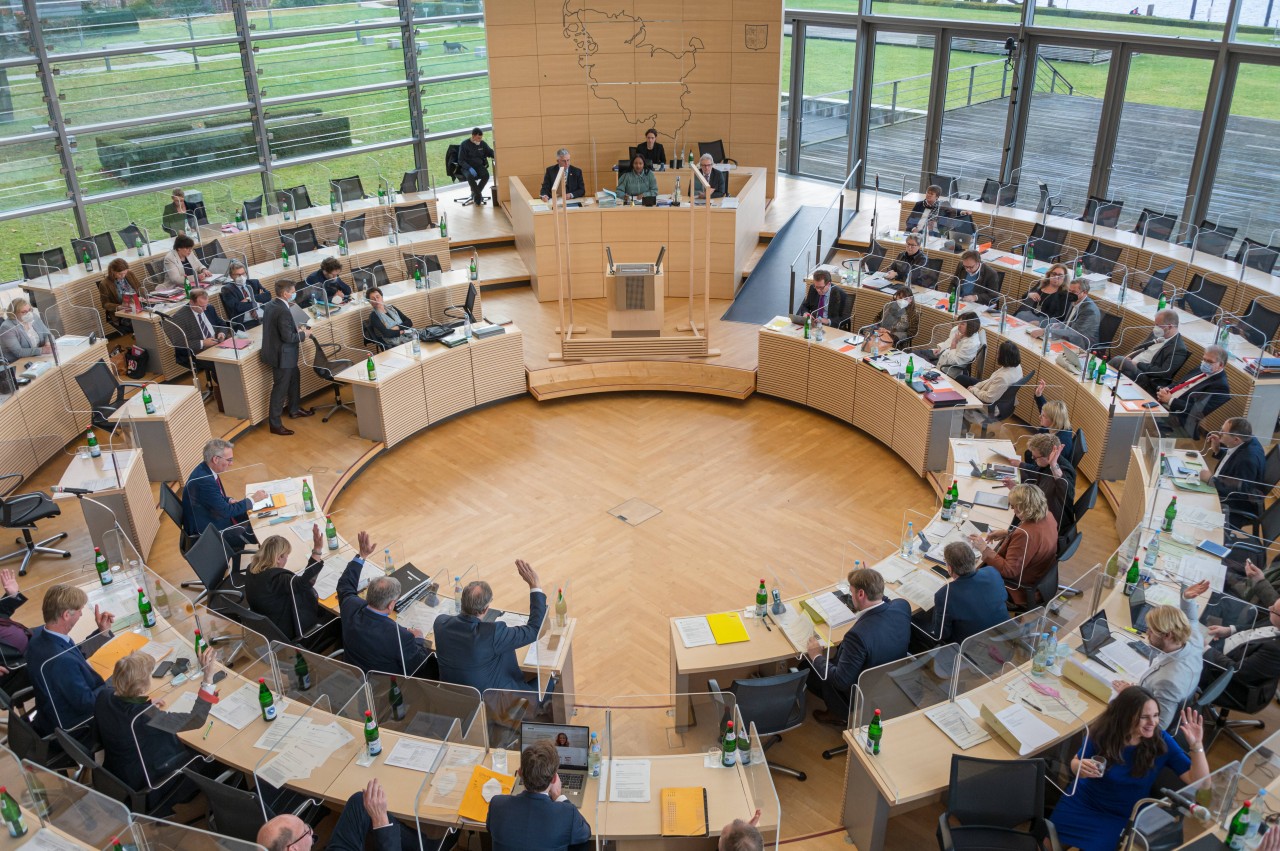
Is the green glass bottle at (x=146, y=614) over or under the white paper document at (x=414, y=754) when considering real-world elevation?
over

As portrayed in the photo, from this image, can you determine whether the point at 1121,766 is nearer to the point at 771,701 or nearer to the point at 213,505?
the point at 771,701

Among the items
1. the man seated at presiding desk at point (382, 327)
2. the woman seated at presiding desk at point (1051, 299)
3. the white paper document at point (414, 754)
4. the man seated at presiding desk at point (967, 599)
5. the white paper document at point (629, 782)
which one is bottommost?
the white paper document at point (414, 754)

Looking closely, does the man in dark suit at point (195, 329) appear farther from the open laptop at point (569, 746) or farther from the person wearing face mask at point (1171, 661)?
the person wearing face mask at point (1171, 661)

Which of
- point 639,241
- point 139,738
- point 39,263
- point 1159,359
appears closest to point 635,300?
point 639,241

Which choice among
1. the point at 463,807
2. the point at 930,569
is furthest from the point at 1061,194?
the point at 463,807

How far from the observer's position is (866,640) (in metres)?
6.20

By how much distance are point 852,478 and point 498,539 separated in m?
3.74

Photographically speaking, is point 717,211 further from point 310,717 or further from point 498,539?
point 310,717

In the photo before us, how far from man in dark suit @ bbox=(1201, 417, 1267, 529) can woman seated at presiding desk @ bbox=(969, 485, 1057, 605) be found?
71.8 inches

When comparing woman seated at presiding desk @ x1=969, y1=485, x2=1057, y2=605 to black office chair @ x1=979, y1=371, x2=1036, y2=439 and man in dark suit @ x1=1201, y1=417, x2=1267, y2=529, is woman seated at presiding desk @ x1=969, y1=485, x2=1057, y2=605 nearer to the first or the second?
man in dark suit @ x1=1201, y1=417, x2=1267, y2=529

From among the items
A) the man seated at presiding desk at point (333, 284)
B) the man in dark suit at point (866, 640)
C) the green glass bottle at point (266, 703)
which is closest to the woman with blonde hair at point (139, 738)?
the green glass bottle at point (266, 703)

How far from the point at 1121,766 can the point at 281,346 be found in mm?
8976

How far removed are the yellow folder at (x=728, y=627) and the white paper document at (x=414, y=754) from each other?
204 cm

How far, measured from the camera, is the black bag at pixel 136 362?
11.3 m
